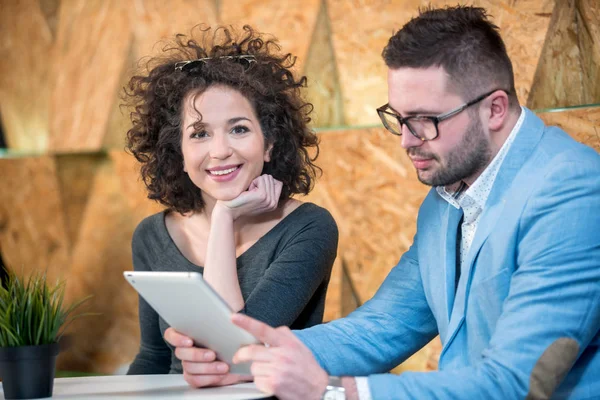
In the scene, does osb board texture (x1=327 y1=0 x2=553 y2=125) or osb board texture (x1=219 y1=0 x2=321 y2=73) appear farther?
osb board texture (x1=219 y1=0 x2=321 y2=73)

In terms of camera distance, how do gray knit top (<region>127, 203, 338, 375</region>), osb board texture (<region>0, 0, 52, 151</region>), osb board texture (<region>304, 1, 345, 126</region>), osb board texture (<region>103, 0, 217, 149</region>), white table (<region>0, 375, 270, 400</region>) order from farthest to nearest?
osb board texture (<region>0, 0, 52, 151</region>) → osb board texture (<region>103, 0, 217, 149</region>) → osb board texture (<region>304, 1, 345, 126</region>) → gray knit top (<region>127, 203, 338, 375</region>) → white table (<region>0, 375, 270, 400</region>)

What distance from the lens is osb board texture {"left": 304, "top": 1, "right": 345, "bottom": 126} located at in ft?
12.4

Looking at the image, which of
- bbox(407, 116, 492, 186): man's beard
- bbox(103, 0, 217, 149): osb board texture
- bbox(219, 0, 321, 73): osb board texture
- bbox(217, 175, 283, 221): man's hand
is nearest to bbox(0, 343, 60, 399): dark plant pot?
bbox(217, 175, 283, 221): man's hand

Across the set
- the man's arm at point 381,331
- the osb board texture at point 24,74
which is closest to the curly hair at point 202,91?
the man's arm at point 381,331

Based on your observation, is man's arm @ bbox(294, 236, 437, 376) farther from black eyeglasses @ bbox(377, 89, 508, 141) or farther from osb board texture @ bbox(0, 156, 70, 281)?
osb board texture @ bbox(0, 156, 70, 281)

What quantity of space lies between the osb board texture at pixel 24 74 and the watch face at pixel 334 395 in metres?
3.58

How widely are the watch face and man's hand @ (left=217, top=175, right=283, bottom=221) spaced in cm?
91

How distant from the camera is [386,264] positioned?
3.59 metres

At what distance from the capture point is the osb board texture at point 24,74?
4.75 meters

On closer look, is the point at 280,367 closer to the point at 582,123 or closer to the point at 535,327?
the point at 535,327

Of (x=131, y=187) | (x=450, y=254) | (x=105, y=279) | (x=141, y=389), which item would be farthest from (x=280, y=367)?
(x=105, y=279)

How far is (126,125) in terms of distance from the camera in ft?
14.4

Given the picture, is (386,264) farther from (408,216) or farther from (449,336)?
(449,336)

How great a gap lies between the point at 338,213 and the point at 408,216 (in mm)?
364
